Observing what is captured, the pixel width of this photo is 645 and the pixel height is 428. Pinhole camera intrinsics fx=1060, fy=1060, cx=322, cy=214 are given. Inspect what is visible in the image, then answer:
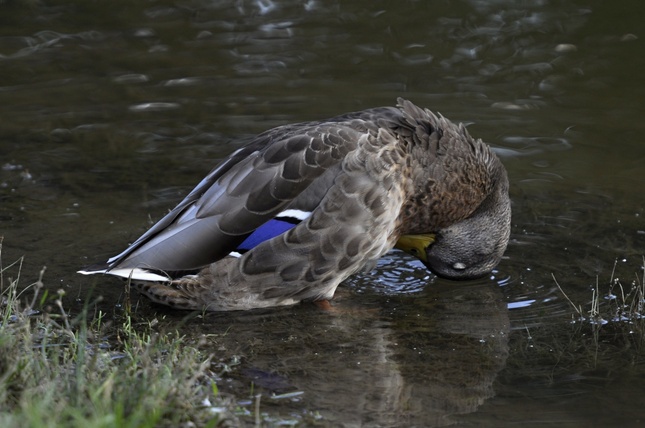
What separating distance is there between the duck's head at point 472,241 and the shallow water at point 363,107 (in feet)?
0.55

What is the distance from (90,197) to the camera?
7.33 meters

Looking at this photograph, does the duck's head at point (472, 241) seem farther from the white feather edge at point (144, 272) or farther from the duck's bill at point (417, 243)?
the white feather edge at point (144, 272)

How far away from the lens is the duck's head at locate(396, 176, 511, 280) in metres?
6.04

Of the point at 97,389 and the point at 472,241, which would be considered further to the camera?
the point at 472,241

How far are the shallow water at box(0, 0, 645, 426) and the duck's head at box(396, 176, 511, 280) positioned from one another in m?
0.17

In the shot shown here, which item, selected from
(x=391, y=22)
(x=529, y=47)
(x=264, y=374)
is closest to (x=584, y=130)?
(x=529, y=47)

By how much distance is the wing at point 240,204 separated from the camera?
5.57 meters

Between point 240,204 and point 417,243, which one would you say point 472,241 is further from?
point 240,204

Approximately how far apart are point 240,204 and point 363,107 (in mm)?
3356

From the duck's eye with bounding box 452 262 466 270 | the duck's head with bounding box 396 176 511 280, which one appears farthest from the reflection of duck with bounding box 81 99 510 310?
the duck's eye with bounding box 452 262 466 270

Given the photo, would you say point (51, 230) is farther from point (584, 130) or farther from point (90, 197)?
point (584, 130)

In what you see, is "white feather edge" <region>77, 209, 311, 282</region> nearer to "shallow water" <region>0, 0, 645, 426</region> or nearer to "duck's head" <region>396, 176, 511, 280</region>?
"shallow water" <region>0, 0, 645, 426</region>

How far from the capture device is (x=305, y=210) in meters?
5.59

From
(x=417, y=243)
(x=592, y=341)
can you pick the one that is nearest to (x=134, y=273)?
(x=417, y=243)
